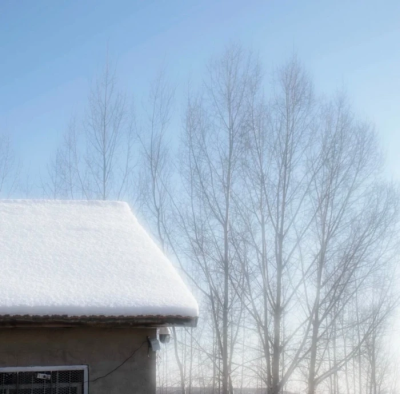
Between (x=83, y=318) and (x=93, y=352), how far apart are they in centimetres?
68

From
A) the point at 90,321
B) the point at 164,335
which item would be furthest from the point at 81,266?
the point at 164,335

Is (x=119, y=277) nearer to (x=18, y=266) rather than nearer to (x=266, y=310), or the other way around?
(x=18, y=266)

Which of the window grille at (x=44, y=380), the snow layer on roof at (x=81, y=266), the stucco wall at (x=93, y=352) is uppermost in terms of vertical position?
the snow layer on roof at (x=81, y=266)

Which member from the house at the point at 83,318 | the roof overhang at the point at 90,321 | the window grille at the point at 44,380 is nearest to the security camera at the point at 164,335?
the house at the point at 83,318

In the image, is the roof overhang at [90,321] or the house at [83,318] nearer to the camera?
the roof overhang at [90,321]

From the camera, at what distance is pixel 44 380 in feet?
21.0

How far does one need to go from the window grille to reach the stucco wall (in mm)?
69

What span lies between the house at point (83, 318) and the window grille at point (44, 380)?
0.01 m

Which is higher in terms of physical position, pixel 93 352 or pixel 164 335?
pixel 164 335

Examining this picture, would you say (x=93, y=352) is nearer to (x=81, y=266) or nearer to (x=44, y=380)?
(x=44, y=380)

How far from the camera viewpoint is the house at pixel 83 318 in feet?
19.9

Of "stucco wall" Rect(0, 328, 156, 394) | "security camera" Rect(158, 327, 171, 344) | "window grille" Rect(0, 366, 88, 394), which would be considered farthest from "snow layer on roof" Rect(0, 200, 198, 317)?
"security camera" Rect(158, 327, 171, 344)

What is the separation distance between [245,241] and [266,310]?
1.73 m

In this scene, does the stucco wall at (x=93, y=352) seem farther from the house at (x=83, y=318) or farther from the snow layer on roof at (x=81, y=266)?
the snow layer on roof at (x=81, y=266)
